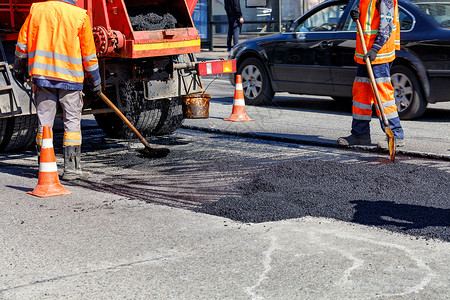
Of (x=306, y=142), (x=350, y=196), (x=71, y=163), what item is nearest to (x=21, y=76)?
(x=71, y=163)

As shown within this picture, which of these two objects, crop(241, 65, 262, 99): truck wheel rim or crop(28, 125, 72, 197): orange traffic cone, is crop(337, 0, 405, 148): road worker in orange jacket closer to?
crop(28, 125, 72, 197): orange traffic cone

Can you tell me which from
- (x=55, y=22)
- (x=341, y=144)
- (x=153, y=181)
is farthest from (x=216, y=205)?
(x=341, y=144)

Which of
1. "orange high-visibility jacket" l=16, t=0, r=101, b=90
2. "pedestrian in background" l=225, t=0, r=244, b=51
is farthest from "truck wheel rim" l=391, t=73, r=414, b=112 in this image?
"pedestrian in background" l=225, t=0, r=244, b=51

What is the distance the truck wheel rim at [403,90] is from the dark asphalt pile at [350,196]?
318 cm

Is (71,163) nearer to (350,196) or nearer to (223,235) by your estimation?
(223,235)

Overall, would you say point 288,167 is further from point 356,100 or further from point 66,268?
point 66,268

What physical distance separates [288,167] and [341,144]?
1.58 meters

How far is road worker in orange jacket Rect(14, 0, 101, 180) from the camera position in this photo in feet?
20.2

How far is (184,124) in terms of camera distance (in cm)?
968

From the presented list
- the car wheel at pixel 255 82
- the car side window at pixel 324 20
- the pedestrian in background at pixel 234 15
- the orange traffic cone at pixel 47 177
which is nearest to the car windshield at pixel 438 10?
the car side window at pixel 324 20

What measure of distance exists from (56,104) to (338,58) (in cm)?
502

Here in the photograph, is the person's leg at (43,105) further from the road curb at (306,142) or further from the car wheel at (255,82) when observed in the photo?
the car wheel at (255,82)

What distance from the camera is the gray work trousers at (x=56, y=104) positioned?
20.9ft

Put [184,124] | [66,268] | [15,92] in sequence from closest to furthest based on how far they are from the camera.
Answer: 1. [66,268]
2. [15,92]
3. [184,124]
